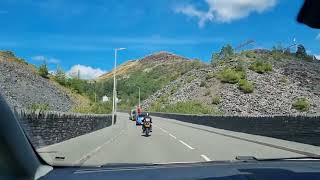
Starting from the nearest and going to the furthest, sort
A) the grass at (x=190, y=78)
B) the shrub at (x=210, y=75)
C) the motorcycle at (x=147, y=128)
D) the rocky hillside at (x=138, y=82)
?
the motorcycle at (x=147, y=128) < the shrub at (x=210, y=75) < the grass at (x=190, y=78) < the rocky hillside at (x=138, y=82)

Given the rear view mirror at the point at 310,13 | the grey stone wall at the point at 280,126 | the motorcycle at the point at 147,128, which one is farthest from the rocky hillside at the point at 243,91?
the rear view mirror at the point at 310,13

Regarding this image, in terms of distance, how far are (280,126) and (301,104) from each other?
56136mm

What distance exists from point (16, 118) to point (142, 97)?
133 metres

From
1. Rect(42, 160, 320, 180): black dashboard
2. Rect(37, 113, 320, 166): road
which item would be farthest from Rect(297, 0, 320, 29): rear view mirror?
Rect(37, 113, 320, 166): road

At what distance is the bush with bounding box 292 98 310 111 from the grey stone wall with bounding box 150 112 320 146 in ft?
127

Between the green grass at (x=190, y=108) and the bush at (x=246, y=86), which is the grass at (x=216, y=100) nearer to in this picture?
the green grass at (x=190, y=108)

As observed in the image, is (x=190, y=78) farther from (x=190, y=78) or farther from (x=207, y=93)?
(x=207, y=93)

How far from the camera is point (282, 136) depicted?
27984 millimetres

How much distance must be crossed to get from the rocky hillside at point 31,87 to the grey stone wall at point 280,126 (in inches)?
470

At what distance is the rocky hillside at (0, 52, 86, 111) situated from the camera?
119 feet

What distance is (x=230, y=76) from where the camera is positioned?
96.6 metres

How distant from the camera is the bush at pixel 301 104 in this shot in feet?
265

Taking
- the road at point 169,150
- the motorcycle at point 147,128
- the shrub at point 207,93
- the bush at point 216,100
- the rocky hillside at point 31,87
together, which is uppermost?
the shrub at point 207,93

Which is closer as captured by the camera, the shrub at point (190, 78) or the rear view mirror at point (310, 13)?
the rear view mirror at point (310, 13)
